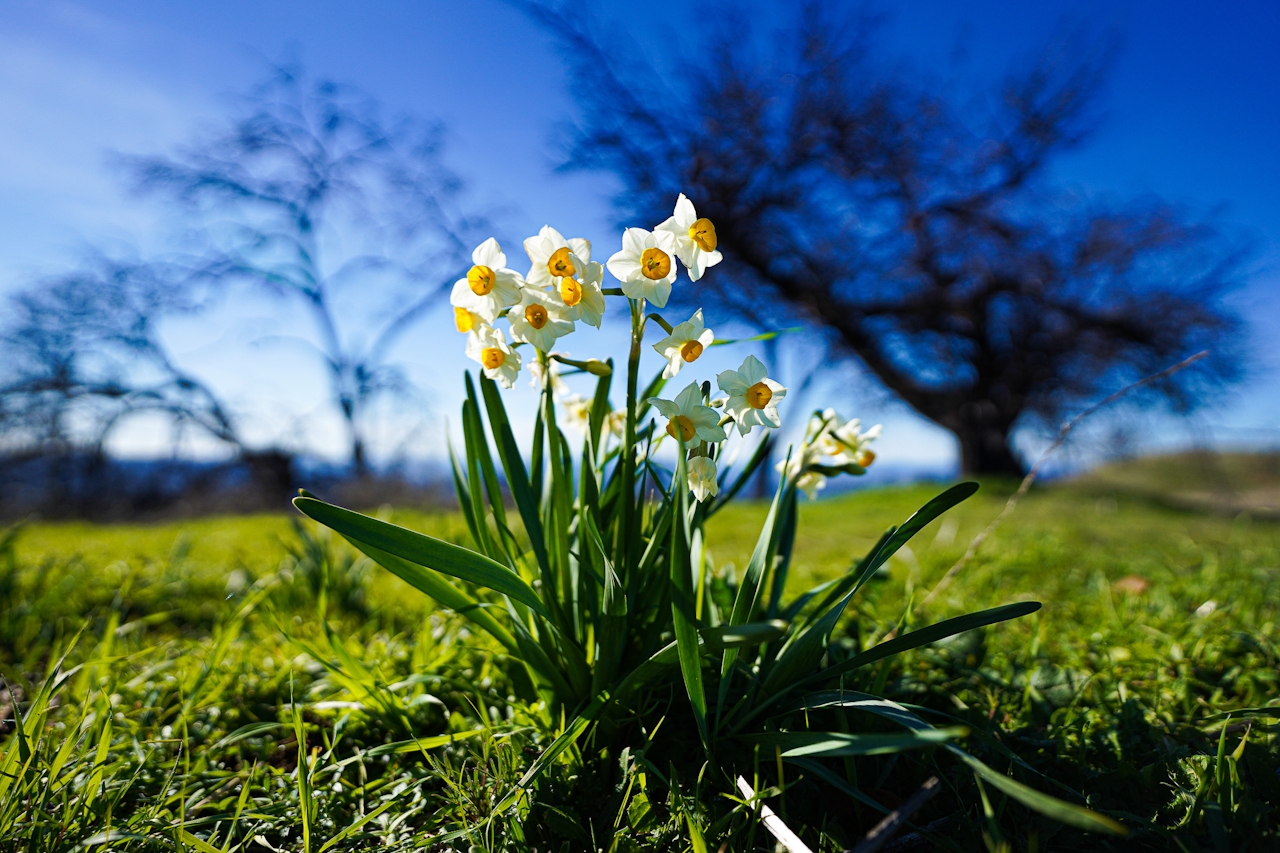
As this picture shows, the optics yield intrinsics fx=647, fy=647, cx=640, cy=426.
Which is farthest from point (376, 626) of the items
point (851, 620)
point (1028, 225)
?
point (1028, 225)

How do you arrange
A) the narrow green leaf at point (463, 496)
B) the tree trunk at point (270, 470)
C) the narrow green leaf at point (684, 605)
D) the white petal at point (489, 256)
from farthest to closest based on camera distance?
the tree trunk at point (270, 470)
the narrow green leaf at point (463, 496)
the white petal at point (489, 256)
the narrow green leaf at point (684, 605)

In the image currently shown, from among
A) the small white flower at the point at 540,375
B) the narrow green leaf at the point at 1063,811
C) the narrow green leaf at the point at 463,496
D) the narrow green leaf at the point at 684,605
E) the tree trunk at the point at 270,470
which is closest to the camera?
the narrow green leaf at the point at 1063,811

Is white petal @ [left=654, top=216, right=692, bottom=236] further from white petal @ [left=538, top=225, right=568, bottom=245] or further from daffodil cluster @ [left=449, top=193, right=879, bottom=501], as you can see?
white petal @ [left=538, top=225, right=568, bottom=245]

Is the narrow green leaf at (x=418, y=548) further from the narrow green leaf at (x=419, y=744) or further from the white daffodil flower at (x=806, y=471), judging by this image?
the white daffodil flower at (x=806, y=471)

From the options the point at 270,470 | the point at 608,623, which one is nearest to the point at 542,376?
the point at 608,623

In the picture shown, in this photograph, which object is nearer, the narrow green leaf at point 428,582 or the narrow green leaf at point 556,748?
the narrow green leaf at point 556,748

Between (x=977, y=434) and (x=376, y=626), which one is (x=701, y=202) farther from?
(x=376, y=626)

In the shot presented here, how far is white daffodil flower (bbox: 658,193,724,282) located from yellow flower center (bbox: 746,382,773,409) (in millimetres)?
176

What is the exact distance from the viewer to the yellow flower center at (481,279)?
0.92 meters

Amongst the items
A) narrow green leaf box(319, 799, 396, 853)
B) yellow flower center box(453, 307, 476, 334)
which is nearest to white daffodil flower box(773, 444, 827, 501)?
yellow flower center box(453, 307, 476, 334)

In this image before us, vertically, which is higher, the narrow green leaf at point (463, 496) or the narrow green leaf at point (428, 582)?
the narrow green leaf at point (463, 496)

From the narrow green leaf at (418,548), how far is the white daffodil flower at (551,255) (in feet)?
1.30

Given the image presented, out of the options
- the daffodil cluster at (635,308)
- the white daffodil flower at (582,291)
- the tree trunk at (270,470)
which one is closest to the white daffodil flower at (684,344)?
the daffodil cluster at (635,308)

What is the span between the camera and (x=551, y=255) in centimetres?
93
